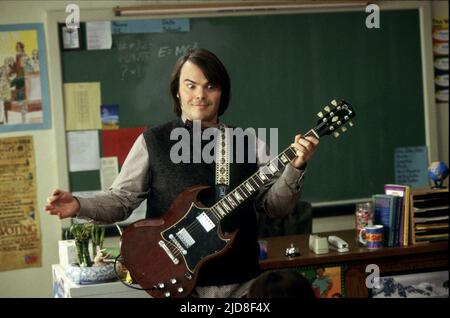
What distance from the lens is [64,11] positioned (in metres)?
3.75

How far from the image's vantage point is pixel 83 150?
384cm

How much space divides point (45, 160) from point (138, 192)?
167cm

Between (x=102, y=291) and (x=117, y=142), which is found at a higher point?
(x=117, y=142)

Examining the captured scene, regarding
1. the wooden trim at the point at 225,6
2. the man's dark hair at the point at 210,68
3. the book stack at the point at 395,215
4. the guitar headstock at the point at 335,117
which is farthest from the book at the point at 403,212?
the wooden trim at the point at 225,6

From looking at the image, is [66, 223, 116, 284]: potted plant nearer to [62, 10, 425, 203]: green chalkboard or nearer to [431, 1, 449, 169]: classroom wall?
[62, 10, 425, 203]: green chalkboard

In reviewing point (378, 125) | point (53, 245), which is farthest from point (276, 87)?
point (53, 245)

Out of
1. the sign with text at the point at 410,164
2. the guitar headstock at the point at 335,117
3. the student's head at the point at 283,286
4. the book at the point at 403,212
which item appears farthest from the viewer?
the sign with text at the point at 410,164

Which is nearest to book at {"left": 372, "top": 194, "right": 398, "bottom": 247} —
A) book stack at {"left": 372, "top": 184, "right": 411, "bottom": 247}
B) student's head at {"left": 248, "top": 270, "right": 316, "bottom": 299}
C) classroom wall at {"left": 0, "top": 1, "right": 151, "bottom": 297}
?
book stack at {"left": 372, "top": 184, "right": 411, "bottom": 247}

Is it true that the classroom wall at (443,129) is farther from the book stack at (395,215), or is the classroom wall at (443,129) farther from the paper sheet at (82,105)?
the paper sheet at (82,105)

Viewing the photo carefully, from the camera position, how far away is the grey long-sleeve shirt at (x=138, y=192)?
2203 mm

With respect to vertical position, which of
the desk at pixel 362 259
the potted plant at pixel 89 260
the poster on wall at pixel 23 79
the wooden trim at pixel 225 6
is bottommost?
the desk at pixel 362 259

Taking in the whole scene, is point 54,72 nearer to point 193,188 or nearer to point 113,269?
point 113,269

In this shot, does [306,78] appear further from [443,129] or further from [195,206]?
[195,206]

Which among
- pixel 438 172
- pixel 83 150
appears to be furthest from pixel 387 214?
pixel 83 150
